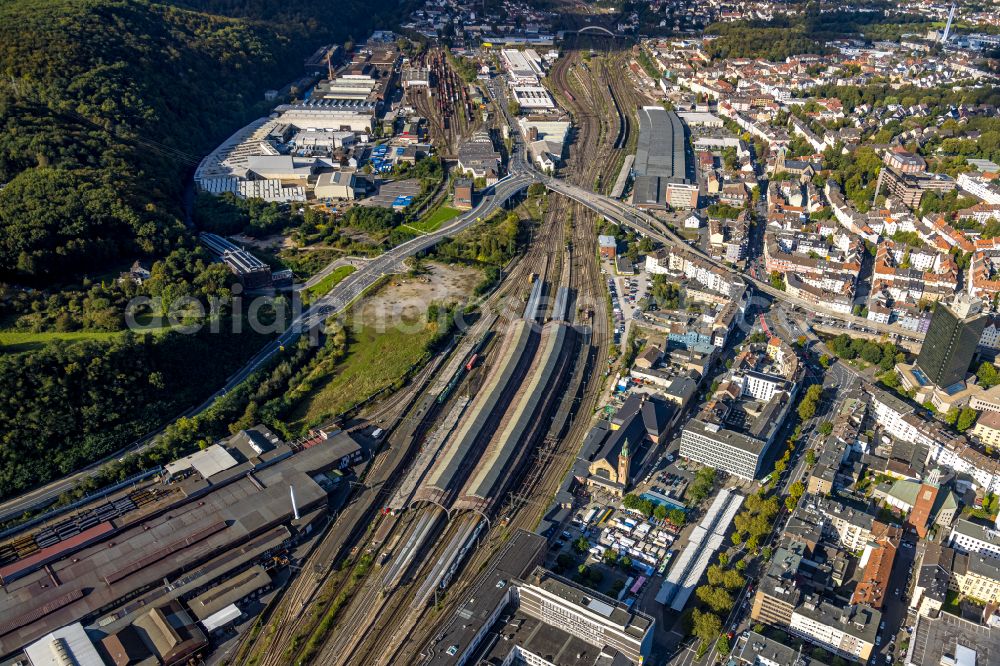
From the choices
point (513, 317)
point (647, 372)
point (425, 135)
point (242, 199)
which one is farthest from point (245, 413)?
point (425, 135)

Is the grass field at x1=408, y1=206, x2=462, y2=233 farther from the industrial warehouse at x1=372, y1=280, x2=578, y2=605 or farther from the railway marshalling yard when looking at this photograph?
the industrial warehouse at x1=372, y1=280, x2=578, y2=605

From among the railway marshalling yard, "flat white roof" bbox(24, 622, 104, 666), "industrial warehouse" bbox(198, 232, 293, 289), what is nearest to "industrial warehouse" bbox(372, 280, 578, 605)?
the railway marshalling yard

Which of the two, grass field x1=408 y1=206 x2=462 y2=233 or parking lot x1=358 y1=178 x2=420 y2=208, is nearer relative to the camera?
grass field x1=408 y1=206 x2=462 y2=233

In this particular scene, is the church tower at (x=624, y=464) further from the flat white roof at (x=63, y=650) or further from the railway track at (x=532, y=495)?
the flat white roof at (x=63, y=650)

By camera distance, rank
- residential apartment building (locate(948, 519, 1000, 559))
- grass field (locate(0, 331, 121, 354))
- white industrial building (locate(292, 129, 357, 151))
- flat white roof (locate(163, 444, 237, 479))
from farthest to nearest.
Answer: white industrial building (locate(292, 129, 357, 151)), grass field (locate(0, 331, 121, 354)), flat white roof (locate(163, 444, 237, 479)), residential apartment building (locate(948, 519, 1000, 559))

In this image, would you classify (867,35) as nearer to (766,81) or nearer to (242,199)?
(766,81)
